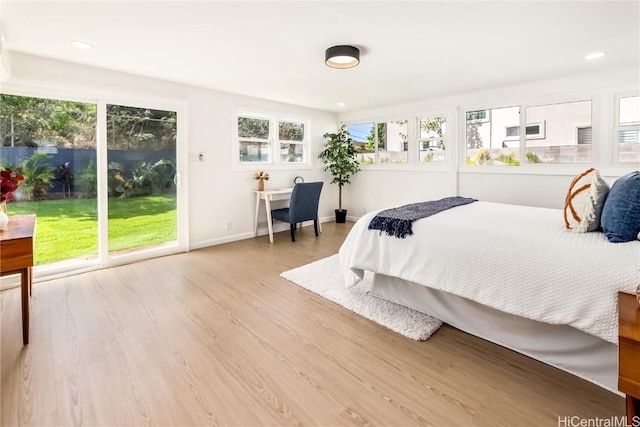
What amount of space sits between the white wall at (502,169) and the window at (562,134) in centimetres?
11

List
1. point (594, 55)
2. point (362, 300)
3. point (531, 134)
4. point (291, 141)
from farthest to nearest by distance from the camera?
point (291, 141) → point (531, 134) → point (594, 55) → point (362, 300)

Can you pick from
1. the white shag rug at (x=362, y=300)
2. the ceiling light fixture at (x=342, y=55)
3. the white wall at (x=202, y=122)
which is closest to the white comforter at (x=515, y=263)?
the white shag rug at (x=362, y=300)

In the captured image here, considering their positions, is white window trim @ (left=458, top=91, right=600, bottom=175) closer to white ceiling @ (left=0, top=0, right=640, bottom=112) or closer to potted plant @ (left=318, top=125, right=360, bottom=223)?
white ceiling @ (left=0, top=0, right=640, bottom=112)

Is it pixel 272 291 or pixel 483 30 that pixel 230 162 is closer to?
pixel 272 291

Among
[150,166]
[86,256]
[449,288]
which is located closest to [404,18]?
[449,288]

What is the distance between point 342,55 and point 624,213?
7.60ft

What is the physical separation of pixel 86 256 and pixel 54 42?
2228 millimetres

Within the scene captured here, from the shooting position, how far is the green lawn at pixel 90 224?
11.0ft

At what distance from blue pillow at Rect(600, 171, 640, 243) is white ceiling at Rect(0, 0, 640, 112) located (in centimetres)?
134

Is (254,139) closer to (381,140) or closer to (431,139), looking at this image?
(381,140)

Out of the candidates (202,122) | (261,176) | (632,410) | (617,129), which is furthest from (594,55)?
(202,122)

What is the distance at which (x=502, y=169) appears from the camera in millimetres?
4551

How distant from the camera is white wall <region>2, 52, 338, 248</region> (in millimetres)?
3217

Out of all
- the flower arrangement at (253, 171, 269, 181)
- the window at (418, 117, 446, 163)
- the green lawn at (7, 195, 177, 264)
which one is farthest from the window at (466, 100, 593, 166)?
the green lawn at (7, 195, 177, 264)
